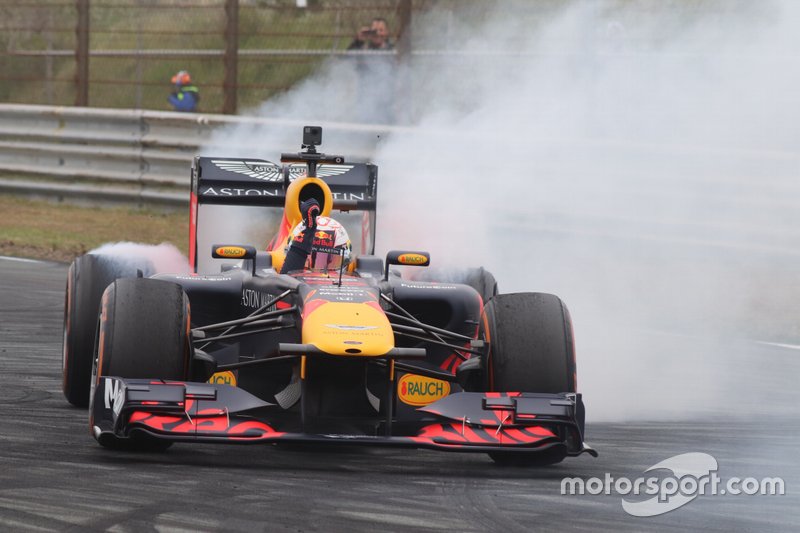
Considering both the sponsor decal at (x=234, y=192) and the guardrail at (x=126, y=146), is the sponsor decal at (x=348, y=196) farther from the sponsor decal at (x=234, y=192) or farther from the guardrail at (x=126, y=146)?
the guardrail at (x=126, y=146)

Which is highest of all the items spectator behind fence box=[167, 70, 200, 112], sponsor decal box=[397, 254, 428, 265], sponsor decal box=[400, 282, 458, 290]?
spectator behind fence box=[167, 70, 200, 112]

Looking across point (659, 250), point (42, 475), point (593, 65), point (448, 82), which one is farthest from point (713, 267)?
point (42, 475)

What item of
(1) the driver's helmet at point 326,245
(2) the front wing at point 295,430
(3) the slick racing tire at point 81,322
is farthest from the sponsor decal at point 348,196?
(2) the front wing at point 295,430

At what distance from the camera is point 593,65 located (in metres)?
13.1

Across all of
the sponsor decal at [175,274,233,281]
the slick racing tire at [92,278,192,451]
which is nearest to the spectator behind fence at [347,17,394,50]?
the sponsor decal at [175,274,233,281]

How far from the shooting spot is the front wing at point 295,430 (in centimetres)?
680

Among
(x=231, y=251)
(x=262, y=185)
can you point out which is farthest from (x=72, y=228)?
(x=231, y=251)

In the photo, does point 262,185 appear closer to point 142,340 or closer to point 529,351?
point 142,340

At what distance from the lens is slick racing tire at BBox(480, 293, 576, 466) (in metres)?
7.34

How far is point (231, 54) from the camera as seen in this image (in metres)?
17.9

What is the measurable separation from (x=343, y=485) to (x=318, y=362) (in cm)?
86

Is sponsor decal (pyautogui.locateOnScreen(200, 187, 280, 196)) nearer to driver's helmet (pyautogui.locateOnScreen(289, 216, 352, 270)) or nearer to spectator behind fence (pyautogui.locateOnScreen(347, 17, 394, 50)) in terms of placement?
driver's helmet (pyautogui.locateOnScreen(289, 216, 352, 270))

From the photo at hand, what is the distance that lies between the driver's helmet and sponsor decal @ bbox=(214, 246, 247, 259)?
45 cm

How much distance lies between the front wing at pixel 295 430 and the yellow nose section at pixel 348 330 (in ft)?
1.29
